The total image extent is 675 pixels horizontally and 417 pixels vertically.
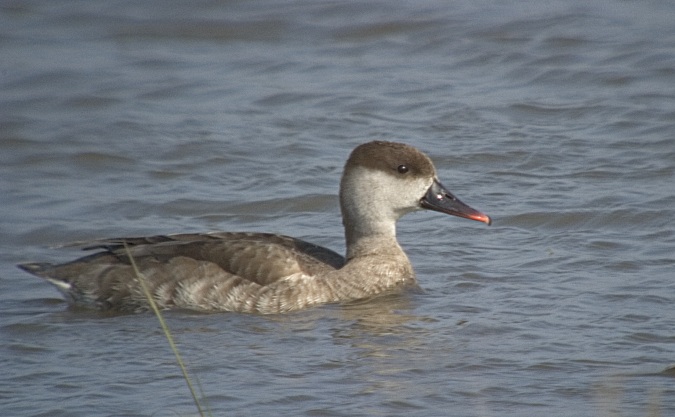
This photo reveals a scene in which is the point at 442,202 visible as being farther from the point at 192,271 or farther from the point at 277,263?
the point at 192,271

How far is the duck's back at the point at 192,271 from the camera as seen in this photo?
8148 mm

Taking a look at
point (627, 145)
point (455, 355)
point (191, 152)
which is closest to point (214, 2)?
point (191, 152)

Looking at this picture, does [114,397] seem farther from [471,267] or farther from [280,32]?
[280,32]

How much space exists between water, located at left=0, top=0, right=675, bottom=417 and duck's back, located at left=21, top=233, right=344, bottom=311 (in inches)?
7.4

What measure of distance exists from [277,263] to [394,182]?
92 cm

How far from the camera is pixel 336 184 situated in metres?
10.4

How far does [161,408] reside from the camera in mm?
6316

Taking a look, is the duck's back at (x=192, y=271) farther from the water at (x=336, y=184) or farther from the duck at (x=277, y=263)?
the water at (x=336, y=184)

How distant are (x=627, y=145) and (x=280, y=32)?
492 centimetres

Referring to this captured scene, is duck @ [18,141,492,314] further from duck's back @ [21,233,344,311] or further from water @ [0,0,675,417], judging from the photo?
water @ [0,0,675,417]

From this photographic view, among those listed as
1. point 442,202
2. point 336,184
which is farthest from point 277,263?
point 336,184

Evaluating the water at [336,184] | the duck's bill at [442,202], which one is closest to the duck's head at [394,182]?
the duck's bill at [442,202]

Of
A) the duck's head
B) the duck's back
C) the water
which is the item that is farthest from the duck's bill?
the duck's back

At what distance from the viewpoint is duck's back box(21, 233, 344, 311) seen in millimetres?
8148
